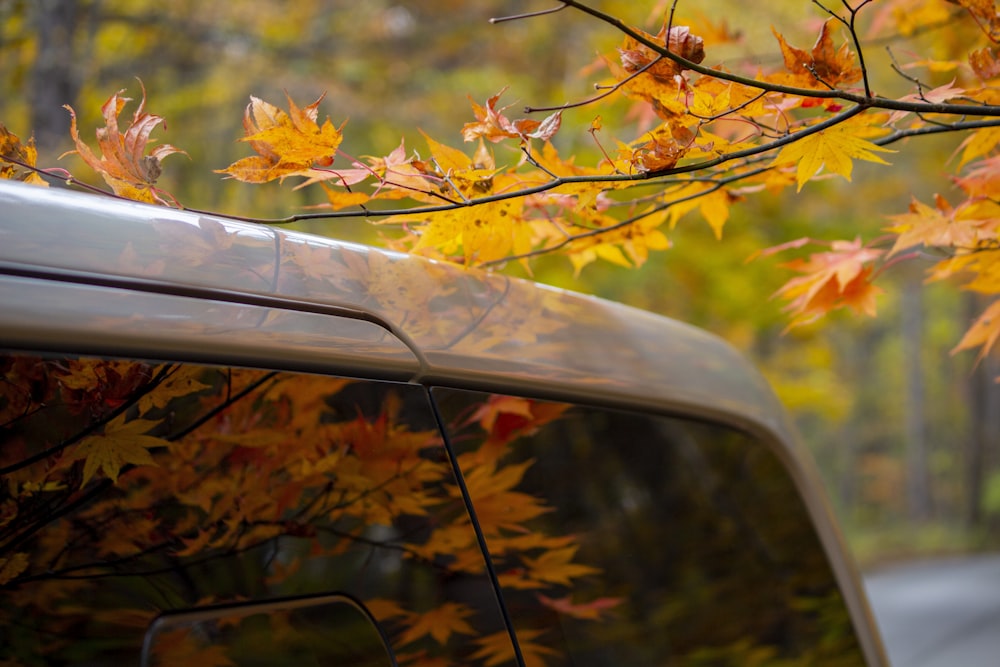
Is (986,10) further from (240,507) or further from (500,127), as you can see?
(240,507)

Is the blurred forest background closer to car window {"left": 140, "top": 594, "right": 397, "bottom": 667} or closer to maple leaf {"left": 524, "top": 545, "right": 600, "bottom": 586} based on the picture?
maple leaf {"left": 524, "top": 545, "right": 600, "bottom": 586}

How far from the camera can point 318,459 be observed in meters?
0.95

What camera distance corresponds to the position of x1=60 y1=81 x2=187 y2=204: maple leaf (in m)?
1.14

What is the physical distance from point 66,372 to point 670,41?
822 mm

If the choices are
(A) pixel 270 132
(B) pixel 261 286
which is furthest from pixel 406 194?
(B) pixel 261 286

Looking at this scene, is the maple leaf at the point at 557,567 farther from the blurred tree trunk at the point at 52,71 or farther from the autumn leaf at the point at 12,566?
the blurred tree trunk at the point at 52,71

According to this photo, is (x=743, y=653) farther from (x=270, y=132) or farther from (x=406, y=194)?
(x=270, y=132)

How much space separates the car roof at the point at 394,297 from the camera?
809 millimetres

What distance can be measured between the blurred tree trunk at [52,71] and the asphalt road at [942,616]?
239 inches

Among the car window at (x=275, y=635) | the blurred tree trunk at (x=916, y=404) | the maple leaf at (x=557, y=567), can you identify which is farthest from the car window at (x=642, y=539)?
the blurred tree trunk at (x=916, y=404)

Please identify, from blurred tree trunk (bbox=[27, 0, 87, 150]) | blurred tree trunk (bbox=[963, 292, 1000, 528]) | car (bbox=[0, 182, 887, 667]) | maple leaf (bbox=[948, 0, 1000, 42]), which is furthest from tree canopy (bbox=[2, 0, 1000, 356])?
blurred tree trunk (bbox=[963, 292, 1000, 528])

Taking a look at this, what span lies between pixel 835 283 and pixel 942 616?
6473 millimetres

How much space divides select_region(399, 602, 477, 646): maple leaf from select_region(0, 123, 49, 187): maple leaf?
74 centimetres

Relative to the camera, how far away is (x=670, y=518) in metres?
1.35
